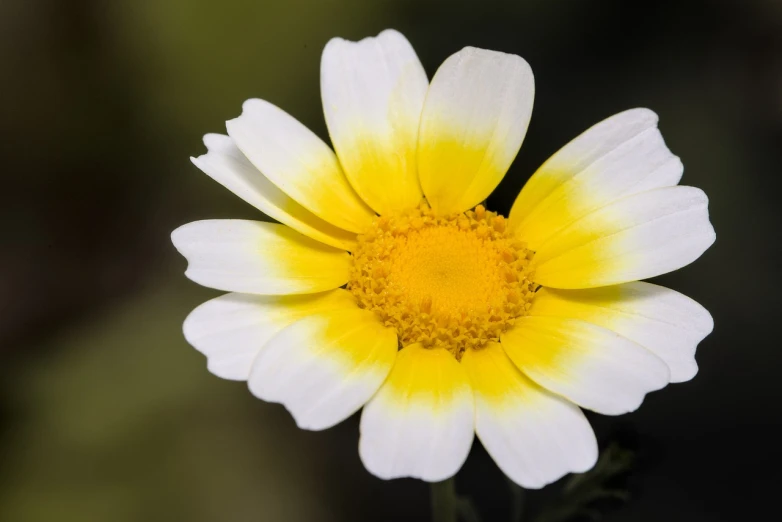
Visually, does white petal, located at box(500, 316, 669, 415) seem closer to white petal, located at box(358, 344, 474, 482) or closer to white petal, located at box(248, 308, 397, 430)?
white petal, located at box(358, 344, 474, 482)

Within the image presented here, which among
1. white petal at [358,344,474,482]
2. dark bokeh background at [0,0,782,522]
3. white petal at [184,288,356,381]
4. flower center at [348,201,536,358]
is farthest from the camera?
dark bokeh background at [0,0,782,522]

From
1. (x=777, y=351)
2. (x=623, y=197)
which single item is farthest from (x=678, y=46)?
(x=623, y=197)

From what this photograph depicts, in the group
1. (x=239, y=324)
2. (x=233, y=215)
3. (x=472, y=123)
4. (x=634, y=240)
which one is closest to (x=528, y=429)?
(x=634, y=240)

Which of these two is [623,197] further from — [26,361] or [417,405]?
[26,361]

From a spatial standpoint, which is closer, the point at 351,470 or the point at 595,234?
the point at 595,234

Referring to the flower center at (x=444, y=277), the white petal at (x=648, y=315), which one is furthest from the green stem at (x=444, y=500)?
the white petal at (x=648, y=315)

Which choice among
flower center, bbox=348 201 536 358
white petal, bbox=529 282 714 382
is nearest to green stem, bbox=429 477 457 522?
flower center, bbox=348 201 536 358

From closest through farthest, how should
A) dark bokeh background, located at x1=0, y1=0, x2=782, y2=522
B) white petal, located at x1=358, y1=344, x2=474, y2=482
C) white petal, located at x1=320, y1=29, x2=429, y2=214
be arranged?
white petal, located at x1=358, y1=344, x2=474, y2=482 → white petal, located at x1=320, y1=29, x2=429, y2=214 → dark bokeh background, located at x1=0, y1=0, x2=782, y2=522
